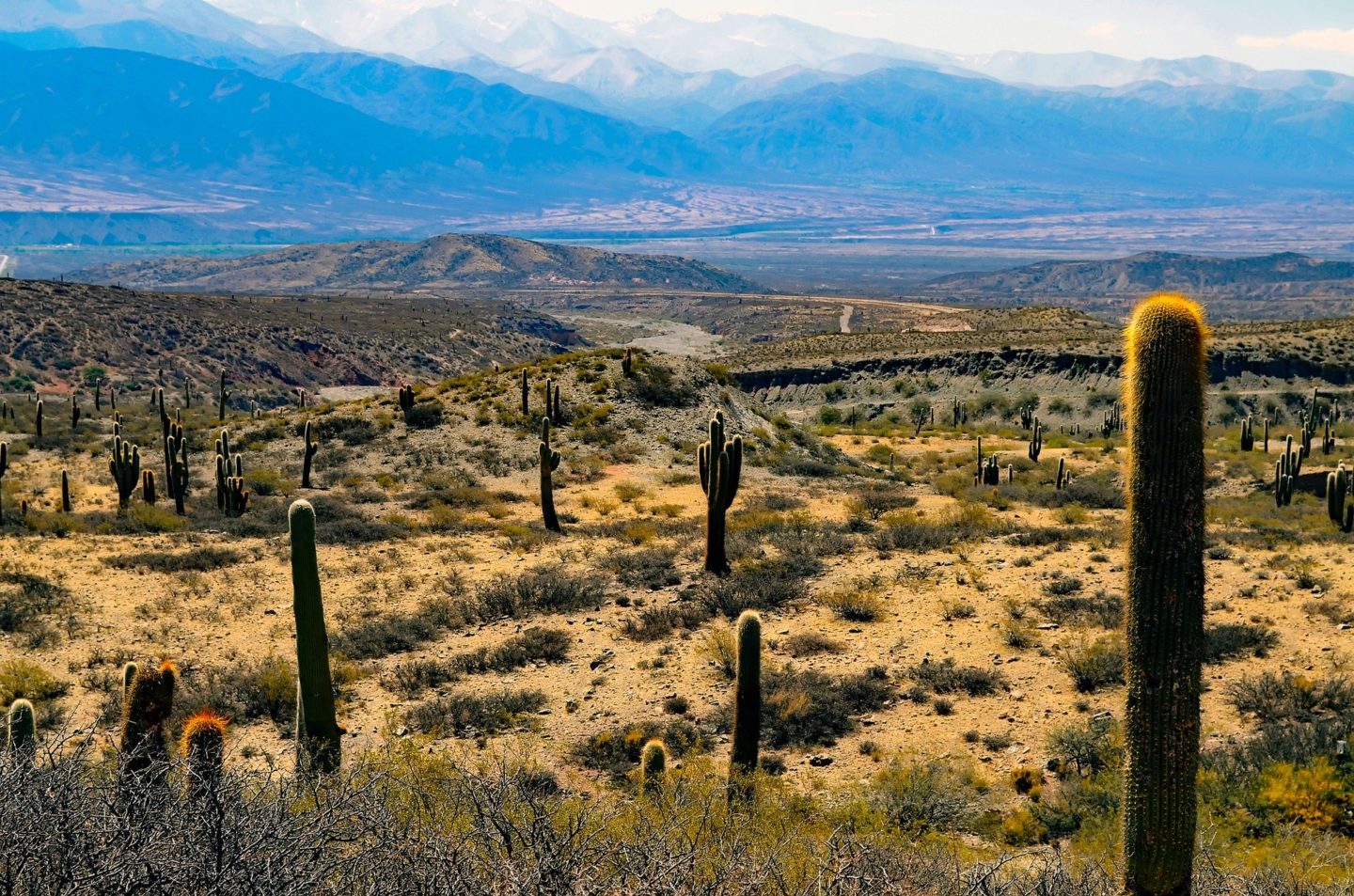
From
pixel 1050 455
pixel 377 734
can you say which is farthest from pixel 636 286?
pixel 377 734

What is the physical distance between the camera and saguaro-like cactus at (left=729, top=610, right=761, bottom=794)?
11.1 metres

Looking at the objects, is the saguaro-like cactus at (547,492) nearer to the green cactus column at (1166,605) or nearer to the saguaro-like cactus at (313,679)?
the saguaro-like cactus at (313,679)

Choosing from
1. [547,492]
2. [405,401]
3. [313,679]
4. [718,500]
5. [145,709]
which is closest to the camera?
[145,709]

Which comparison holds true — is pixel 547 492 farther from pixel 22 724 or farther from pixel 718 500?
pixel 22 724

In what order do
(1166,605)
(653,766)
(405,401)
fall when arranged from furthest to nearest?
(405,401) → (653,766) → (1166,605)

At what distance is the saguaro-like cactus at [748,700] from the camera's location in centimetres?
1109

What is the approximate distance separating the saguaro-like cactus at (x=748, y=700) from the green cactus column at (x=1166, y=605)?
4.18 m

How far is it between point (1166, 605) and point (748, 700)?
4.68 metres

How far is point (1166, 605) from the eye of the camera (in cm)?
737

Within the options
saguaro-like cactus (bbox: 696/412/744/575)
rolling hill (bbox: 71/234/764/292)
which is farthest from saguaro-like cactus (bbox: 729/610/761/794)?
rolling hill (bbox: 71/234/764/292)

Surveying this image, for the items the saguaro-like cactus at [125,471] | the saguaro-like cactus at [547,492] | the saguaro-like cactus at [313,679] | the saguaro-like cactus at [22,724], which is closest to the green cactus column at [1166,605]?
the saguaro-like cactus at [313,679]

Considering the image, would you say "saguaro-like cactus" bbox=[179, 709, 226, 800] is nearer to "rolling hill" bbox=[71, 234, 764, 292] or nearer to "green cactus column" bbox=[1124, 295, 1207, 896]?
"green cactus column" bbox=[1124, 295, 1207, 896]

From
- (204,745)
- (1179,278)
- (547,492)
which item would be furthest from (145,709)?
(1179,278)

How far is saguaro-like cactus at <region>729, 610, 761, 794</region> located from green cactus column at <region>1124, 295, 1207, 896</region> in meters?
4.18
